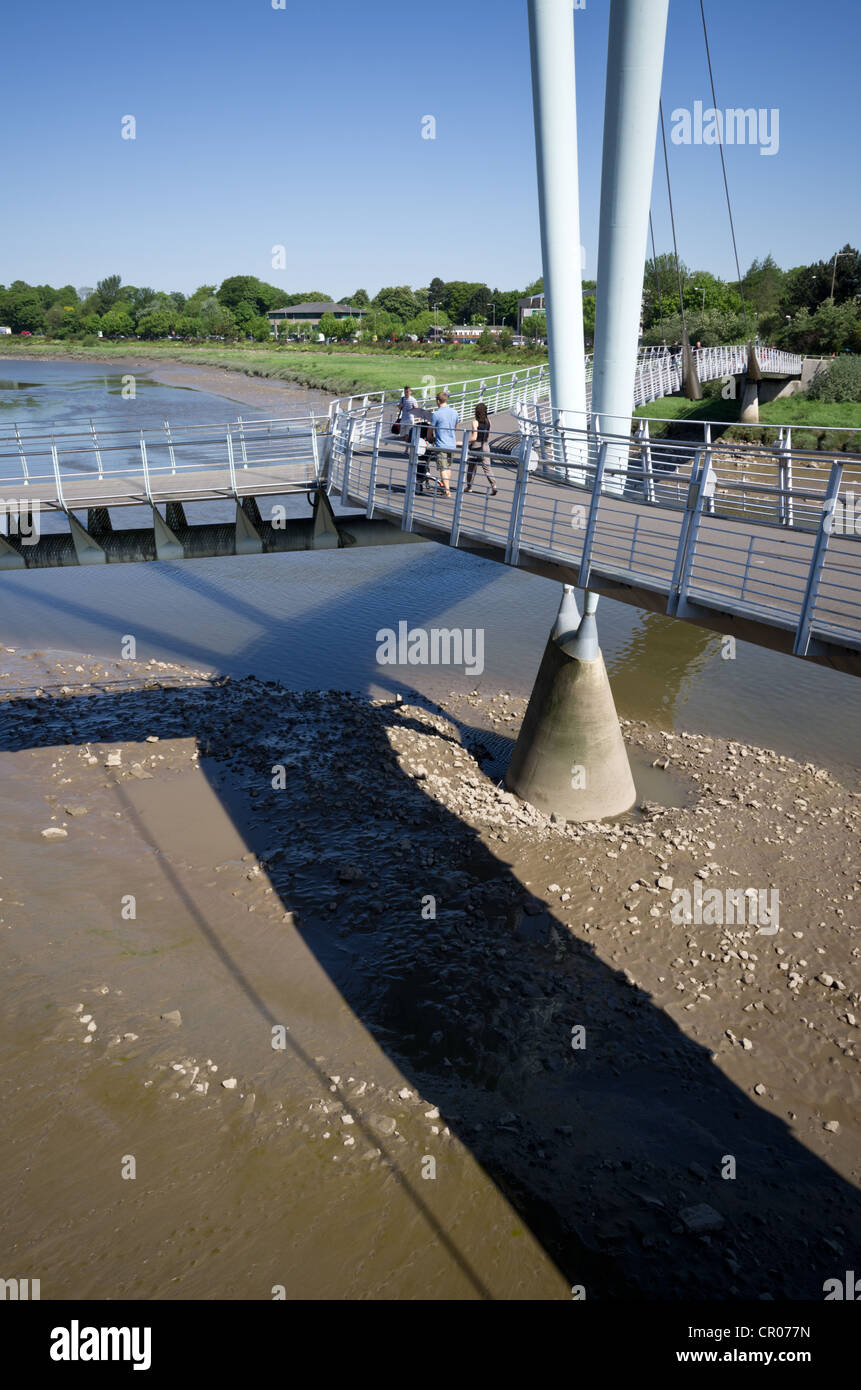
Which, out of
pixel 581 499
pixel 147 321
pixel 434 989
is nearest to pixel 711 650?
pixel 581 499

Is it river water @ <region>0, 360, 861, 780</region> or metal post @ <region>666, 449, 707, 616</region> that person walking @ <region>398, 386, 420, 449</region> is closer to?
river water @ <region>0, 360, 861, 780</region>

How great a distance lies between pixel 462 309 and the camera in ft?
475

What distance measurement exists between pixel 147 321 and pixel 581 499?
153m

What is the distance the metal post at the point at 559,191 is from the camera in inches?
497

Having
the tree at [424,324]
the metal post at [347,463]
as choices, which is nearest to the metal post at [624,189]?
the metal post at [347,463]

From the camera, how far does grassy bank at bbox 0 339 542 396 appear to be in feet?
230

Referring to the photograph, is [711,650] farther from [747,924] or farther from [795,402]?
[795,402]

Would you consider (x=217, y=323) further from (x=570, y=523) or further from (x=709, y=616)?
(x=709, y=616)

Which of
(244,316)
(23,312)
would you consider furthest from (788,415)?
(23,312)

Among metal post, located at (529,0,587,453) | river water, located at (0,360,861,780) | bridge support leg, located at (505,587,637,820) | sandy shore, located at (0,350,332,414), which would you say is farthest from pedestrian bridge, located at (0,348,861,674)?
sandy shore, located at (0,350,332,414)

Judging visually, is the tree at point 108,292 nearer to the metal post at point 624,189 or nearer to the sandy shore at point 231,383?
the sandy shore at point 231,383

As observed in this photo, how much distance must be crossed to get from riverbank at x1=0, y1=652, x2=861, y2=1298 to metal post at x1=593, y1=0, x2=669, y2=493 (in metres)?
5.73

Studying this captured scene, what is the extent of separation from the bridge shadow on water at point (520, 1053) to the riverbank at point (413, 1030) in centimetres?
3
